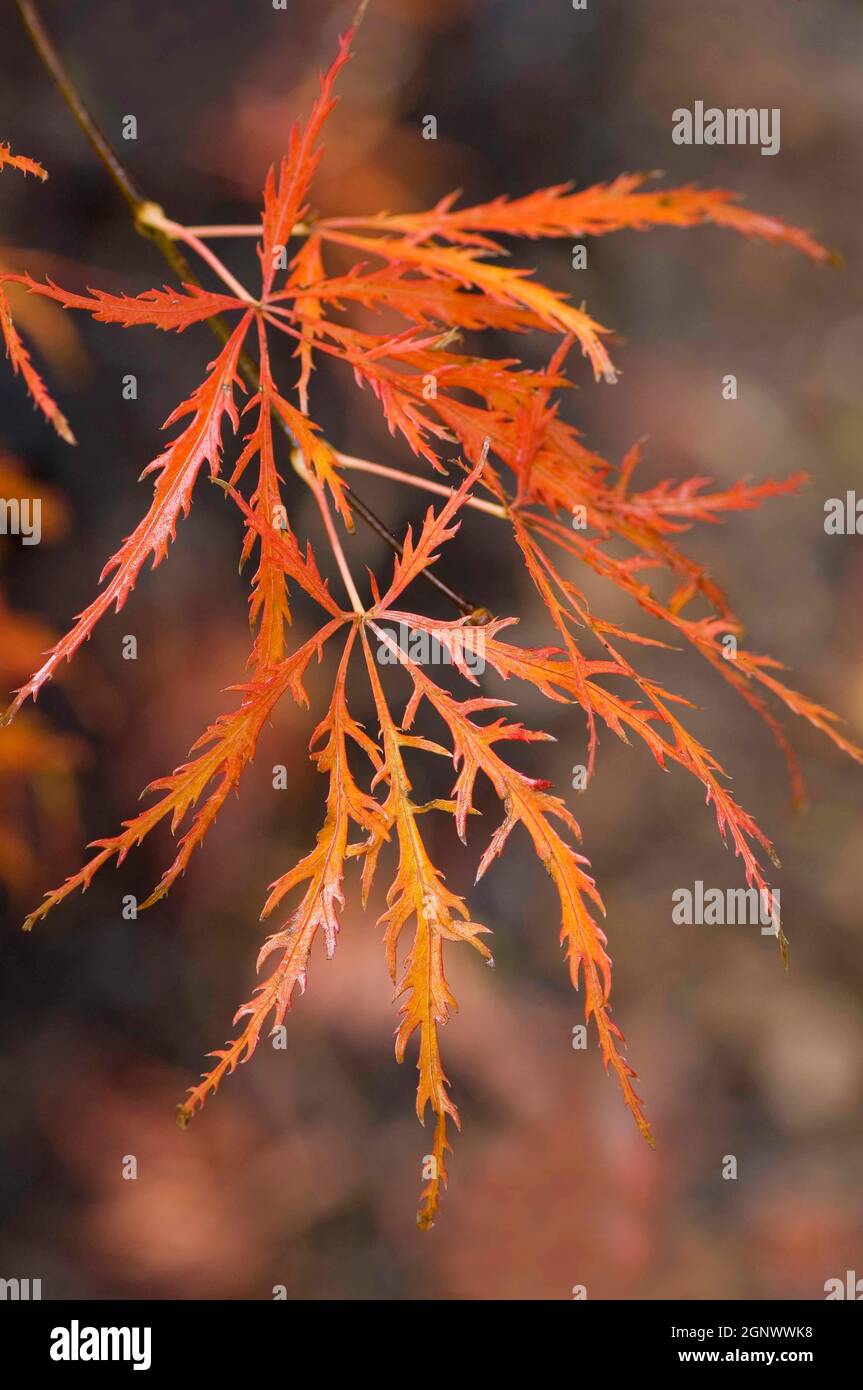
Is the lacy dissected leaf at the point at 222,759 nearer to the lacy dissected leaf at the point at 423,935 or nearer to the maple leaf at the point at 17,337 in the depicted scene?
the lacy dissected leaf at the point at 423,935

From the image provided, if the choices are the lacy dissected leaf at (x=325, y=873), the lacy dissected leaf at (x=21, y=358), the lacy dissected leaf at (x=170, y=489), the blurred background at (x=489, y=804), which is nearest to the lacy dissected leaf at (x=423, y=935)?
the lacy dissected leaf at (x=325, y=873)

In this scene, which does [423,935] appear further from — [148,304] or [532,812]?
[148,304]

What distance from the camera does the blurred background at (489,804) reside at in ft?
3.51

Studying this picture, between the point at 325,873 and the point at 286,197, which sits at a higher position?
the point at 286,197

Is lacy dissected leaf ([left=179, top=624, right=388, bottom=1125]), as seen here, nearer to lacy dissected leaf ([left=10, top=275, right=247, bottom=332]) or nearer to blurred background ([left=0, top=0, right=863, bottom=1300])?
lacy dissected leaf ([left=10, top=275, right=247, bottom=332])

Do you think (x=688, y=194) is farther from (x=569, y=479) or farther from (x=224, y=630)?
(x=224, y=630)

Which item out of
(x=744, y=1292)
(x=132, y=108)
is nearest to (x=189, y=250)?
(x=132, y=108)

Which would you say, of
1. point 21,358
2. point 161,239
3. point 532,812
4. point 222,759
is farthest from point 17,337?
point 532,812

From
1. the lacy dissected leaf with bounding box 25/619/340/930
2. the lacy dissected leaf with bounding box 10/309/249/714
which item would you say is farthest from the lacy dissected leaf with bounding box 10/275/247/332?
the lacy dissected leaf with bounding box 25/619/340/930

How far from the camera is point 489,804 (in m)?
1.18

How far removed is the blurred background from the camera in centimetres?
107

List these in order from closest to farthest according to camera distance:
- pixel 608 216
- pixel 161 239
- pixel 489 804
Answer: pixel 608 216 → pixel 161 239 → pixel 489 804

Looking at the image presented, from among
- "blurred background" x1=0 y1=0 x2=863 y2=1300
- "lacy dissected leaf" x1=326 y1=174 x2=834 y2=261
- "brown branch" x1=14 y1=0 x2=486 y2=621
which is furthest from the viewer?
"blurred background" x1=0 y1=0 x2=863 y2=1300

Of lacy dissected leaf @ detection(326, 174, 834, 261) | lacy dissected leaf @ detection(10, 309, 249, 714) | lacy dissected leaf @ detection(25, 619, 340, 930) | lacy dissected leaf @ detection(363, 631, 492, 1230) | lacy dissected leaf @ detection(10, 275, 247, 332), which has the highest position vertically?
lacy dissected leaf @ detection(326, 174, 834, 261)
